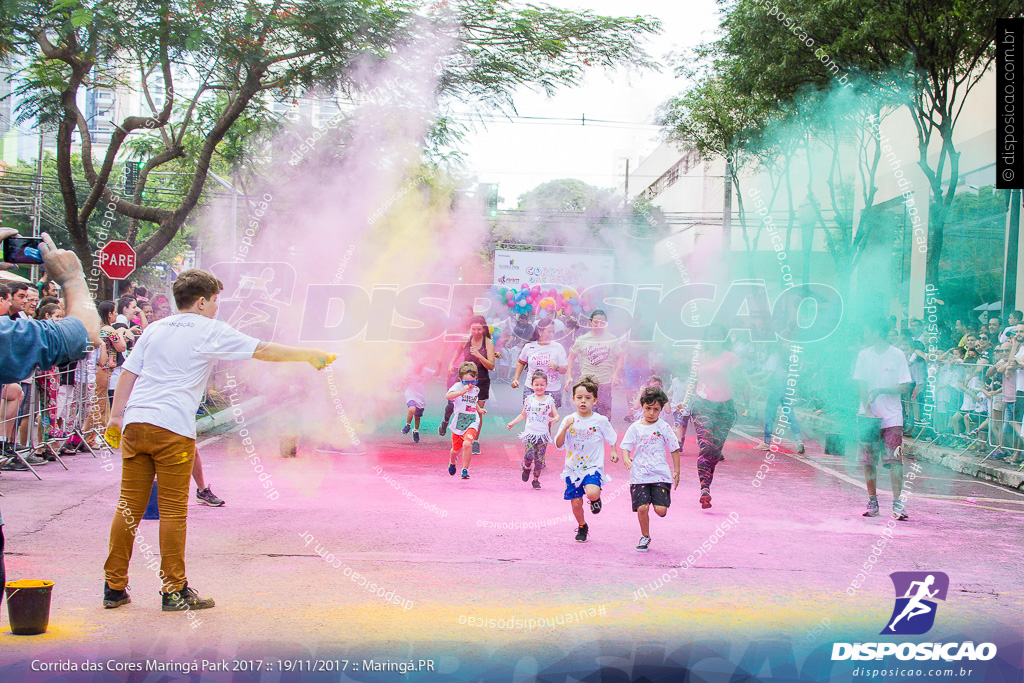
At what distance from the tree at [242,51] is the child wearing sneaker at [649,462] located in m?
3.90

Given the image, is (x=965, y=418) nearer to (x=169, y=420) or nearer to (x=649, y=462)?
(x=649, y=462)

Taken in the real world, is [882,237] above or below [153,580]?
above

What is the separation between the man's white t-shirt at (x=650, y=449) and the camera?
250 inches

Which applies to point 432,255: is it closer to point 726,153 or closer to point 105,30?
point 105,30

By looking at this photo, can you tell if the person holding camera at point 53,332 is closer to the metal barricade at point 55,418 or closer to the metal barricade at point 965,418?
the metal barricade at point 55,418

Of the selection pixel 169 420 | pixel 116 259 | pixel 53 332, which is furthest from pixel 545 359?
pixel 53 332

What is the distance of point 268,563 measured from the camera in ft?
17.9

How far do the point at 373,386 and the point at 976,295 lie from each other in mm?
13515

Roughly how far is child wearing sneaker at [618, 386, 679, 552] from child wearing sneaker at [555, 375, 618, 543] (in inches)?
7.1

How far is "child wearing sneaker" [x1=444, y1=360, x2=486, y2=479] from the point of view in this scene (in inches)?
357

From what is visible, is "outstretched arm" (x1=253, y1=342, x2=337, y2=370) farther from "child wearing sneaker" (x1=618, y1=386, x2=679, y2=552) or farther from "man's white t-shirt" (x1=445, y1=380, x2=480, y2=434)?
"man's white t-shirt" (x1=445, y1=380, x2=480, y2=434)

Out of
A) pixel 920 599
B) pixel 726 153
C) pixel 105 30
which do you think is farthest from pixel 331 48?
pixel 726 153

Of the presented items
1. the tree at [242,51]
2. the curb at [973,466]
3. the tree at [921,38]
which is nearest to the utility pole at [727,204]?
the tree at [921,38]

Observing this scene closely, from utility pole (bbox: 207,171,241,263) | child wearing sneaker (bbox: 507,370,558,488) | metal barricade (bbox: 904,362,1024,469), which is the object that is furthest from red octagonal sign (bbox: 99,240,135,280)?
metal barricade (bbox: 904,362,1024,469)
